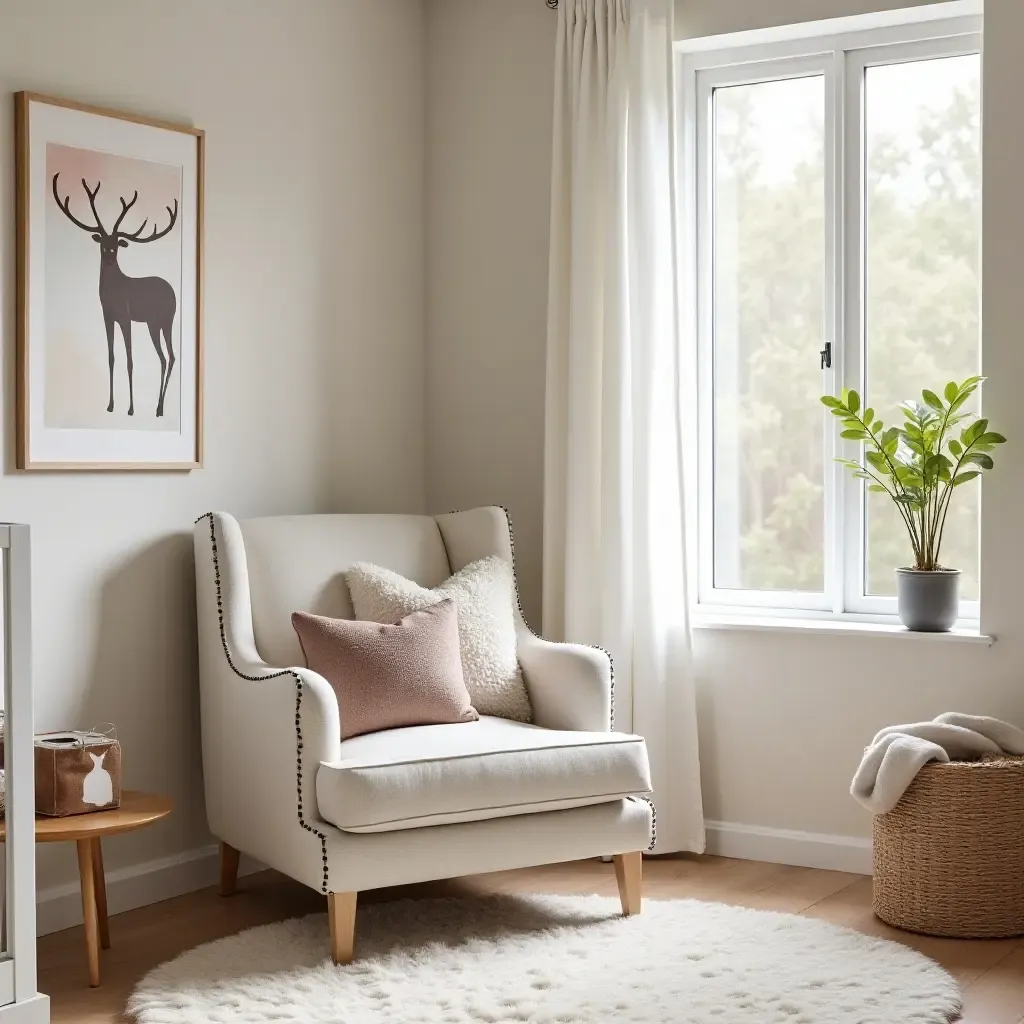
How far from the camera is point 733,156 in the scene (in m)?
4.08

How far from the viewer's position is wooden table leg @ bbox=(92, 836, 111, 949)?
3.06 meters

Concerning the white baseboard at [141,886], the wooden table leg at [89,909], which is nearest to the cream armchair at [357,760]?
the white baseboard at [141,886]

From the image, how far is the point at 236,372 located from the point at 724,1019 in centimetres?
207

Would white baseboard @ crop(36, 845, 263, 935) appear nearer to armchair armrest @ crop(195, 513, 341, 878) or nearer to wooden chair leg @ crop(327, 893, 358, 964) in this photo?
armchair armrest @ crop(195, 513, 341, 878)

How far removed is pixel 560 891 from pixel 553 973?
0.65m

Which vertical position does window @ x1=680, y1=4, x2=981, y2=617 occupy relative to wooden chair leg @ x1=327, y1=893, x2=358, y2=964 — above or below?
above

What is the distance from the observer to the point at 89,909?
290cm

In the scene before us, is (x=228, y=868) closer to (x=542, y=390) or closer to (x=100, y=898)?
(x=100, y=898)

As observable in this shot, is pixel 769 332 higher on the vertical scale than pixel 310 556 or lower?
higher

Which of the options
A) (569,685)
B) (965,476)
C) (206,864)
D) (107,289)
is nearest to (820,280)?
(965,476)

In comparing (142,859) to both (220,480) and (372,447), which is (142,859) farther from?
(372,447)

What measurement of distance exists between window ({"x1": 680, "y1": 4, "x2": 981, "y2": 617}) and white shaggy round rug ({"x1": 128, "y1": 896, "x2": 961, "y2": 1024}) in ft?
3.68

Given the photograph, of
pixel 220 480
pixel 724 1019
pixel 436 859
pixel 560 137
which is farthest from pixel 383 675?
pixel 560 137

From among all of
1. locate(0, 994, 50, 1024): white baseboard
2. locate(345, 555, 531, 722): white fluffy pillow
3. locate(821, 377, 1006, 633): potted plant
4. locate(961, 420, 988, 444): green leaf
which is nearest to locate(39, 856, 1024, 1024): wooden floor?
locate(0, 994, 50, 1024): white baseboard
